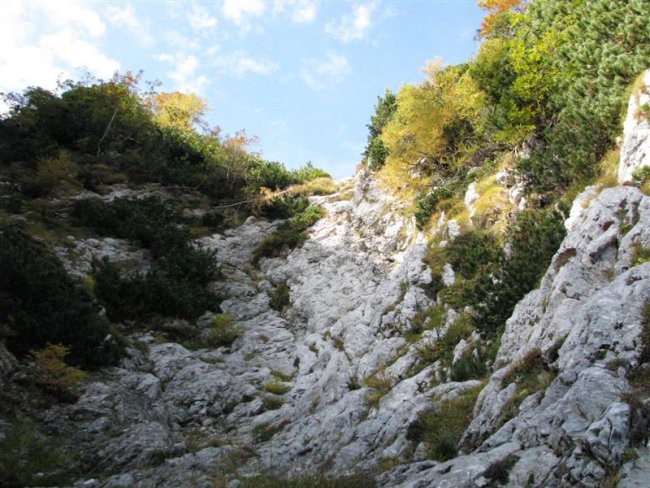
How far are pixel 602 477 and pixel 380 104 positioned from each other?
2992cm

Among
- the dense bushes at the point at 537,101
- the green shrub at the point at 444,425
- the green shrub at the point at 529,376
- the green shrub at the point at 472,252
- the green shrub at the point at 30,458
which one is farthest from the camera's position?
the green shrub at the point at 472,252

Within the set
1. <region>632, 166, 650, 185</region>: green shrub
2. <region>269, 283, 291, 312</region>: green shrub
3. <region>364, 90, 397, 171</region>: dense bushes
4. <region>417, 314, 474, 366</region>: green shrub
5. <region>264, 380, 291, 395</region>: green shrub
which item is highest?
<region>364, 90, 397, 171</region>: dense bushes

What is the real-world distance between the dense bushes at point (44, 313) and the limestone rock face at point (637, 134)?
1354cm

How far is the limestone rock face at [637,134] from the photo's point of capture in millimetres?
10453

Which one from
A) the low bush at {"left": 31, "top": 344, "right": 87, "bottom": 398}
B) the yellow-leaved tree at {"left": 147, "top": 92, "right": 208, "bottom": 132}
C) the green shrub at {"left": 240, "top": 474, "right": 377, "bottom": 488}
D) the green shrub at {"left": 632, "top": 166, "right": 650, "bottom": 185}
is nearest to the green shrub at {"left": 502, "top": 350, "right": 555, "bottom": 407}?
the green shrub at {"left": 240, "top": 474, "right": 377, "bottom": 488}

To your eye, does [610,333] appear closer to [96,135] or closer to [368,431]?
[368,431]

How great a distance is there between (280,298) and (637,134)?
553 inches

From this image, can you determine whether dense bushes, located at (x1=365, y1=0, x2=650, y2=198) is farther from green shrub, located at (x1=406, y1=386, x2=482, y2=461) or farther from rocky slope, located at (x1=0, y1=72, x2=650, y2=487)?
green shrub, located at (x1=406, y1=386, x2=482, y2=461)

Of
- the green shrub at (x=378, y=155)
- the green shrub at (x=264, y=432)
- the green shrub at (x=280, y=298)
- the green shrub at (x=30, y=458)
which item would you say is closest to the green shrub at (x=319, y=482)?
the green shrub at (x=30, y=458)

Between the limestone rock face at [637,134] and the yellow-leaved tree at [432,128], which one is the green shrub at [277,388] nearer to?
the limestone rock face at [637,134]

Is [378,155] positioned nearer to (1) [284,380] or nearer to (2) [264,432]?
(1) [284,380]

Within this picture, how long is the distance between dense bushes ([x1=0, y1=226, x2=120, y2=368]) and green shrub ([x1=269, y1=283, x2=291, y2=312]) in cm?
746

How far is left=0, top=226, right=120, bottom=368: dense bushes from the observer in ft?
40.7

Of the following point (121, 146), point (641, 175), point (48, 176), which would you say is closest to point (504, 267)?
point (641, 175)
